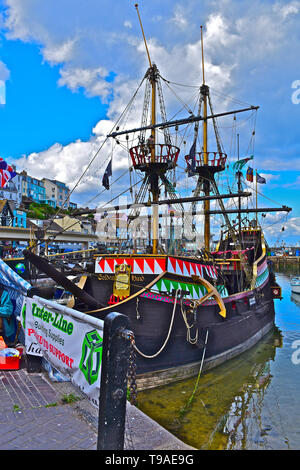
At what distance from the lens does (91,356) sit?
4.17m

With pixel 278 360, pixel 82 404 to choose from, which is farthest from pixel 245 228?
pixel 82 404

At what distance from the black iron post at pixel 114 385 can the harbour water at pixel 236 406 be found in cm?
459

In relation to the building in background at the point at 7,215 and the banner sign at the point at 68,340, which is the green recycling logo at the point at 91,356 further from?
the building in background at the point at 7,215

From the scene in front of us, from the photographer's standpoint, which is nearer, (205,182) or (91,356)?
(91,356)

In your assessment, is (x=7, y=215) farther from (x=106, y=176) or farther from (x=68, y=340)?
(x=68, y=340)

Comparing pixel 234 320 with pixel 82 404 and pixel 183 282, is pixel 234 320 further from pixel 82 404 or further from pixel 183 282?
pixel 82 404

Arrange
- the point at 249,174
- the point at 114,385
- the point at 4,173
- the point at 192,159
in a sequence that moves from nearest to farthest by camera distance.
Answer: the point at 114,385 → the point at 4,173 → the point at 192,159 → the point at 249,174

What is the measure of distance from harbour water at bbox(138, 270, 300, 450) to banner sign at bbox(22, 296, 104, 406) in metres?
3.83

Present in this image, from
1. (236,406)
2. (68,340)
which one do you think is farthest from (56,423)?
(236,406)

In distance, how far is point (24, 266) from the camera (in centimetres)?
1409

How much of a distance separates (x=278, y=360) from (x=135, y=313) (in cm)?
833

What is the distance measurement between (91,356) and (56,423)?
3.30ft

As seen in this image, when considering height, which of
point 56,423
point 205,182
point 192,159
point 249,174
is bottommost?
point 56,423

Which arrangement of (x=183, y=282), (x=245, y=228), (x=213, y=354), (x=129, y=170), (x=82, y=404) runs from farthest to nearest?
(x=245, y=228)
(x=129, y=170)
(x=213, y=354)
(x=183, y=282)
(x=82, y=404)
